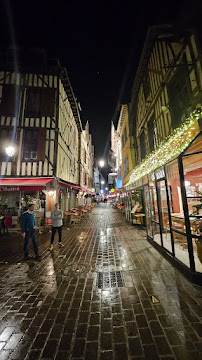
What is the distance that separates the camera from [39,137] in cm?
1127

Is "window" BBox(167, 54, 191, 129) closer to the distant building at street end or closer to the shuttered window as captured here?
the distant building at street end

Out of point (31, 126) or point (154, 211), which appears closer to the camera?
point (154, 211)

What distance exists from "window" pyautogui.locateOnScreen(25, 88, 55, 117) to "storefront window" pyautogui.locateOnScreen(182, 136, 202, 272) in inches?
428

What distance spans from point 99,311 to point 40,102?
13.7 meters

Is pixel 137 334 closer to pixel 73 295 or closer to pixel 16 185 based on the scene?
pixel 73 295

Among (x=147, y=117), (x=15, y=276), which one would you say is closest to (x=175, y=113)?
(x=147, y=117)

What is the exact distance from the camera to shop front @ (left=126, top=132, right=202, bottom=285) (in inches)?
144

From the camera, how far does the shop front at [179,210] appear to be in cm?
366

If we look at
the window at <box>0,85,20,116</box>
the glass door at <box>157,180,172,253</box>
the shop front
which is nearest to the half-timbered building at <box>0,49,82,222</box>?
the window at <box>0,85,20,116</box>

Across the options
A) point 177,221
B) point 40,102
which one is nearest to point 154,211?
point 177,221

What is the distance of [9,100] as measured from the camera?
37.9ft

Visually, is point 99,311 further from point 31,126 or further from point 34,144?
point 31,126

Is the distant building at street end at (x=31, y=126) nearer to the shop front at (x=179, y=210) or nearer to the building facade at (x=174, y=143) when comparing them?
the building facade at (x=174, y=143)

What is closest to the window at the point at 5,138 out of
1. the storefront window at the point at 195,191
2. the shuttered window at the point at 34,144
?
the shuttered window at the point at 34,144
